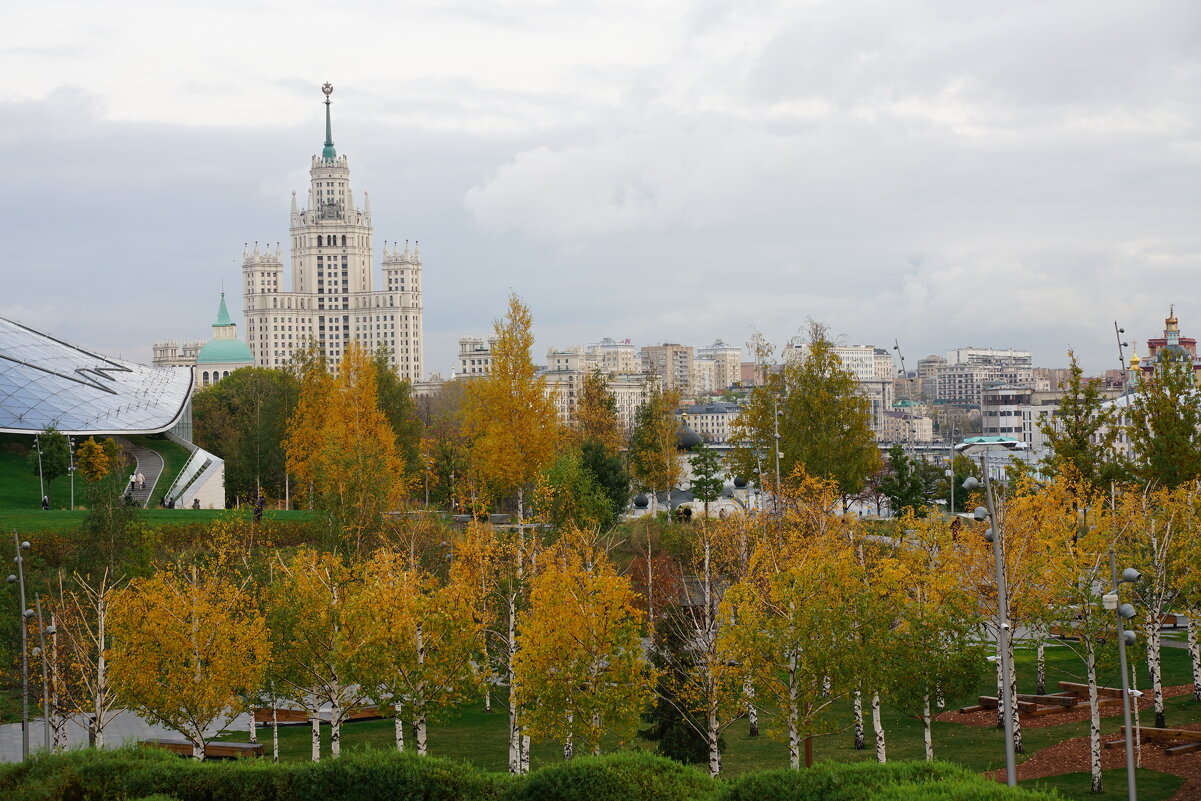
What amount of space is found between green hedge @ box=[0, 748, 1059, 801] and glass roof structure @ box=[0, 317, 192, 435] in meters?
43.5

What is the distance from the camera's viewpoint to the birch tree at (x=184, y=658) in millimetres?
28125

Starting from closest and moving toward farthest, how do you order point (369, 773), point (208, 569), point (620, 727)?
point (369, 773) → point (620, 727) → point (208, 569)

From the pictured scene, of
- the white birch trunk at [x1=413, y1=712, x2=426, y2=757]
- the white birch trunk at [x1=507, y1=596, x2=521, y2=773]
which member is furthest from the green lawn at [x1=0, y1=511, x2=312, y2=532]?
the white birch trunk at [x1=413, y1=712, x2=426, y2=757]

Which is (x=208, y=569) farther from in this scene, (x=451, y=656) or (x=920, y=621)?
(x=920, y=621)

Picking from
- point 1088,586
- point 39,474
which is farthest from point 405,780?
point 39,474

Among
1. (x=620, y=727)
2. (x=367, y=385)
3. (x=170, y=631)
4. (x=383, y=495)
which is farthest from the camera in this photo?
(x=367, y=385)

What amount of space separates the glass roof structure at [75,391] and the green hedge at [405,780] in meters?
43.5

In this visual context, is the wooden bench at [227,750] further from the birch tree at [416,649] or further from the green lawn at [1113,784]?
the green lawn at [1113,784]

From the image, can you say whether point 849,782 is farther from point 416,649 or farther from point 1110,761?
point 416,649

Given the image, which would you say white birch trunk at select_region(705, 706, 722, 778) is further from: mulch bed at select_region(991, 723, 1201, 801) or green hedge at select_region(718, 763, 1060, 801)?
green hedge at select_region(718, 763, 1060, 801)

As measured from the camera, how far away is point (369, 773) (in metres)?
20.5

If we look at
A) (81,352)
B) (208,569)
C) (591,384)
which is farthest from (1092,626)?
(81,352)

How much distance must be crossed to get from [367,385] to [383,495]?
1372cm

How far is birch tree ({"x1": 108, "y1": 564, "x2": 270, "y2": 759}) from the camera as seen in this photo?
92.3 feet
